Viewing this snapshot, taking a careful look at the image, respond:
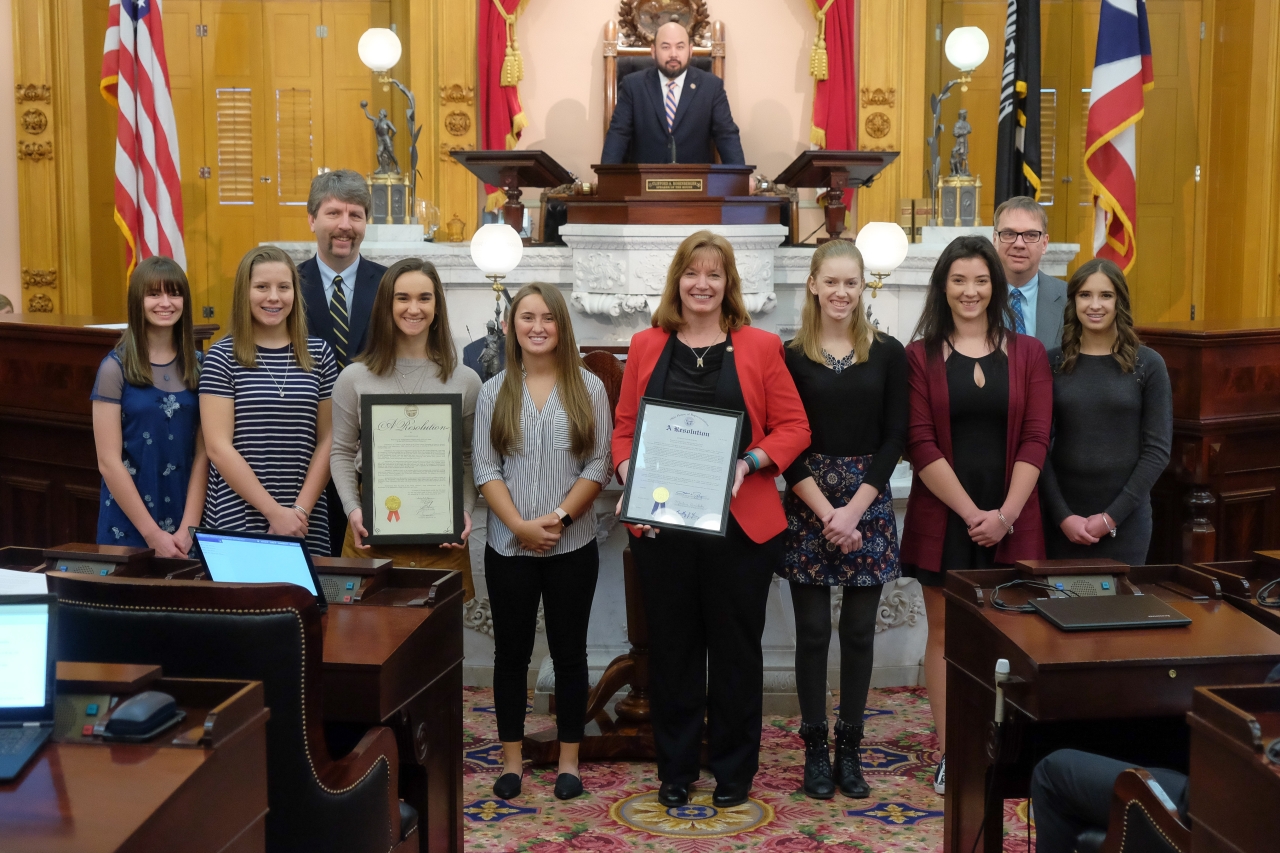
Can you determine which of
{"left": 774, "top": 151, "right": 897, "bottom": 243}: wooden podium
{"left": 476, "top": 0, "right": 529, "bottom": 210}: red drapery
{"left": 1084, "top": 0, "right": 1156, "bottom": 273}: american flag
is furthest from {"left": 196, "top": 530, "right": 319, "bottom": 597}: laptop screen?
{"left": 476, "top": 0, "right": 529, "bottom": 210}: red drapery

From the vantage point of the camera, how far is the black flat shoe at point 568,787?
349 centimetres

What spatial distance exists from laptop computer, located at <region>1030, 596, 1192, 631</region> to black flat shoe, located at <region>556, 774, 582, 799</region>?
1.49 meters

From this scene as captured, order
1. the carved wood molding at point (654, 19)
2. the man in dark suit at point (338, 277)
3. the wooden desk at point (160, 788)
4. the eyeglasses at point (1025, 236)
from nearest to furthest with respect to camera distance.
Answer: the wooden desk at point (160, 788), the eyeglasses at point (1025, 236), the man in dark suit at point (338, 277), the carved wood molding at point (654, 19)

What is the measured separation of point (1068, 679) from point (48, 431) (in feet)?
13.4

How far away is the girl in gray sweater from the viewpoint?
342 cm

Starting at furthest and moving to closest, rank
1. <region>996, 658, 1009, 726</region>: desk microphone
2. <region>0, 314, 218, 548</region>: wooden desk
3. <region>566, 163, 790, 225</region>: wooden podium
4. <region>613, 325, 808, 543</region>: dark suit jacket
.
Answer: <region>566, 163, 790, 225</region>: wooden podium < <region>0, 314, 218, 548</region>: wooden desk < <region>613, 325, 808, 543</region>: dark suit jacket < <region>996, 658, 1009, 726</region>: desk microphone

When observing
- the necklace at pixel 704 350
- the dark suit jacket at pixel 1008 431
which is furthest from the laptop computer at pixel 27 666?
the dark suit jacket at pixel 1008 431

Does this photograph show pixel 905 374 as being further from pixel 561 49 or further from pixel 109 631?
pixel 561 49

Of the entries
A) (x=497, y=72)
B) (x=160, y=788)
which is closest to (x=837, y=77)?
(x=497, y=72)

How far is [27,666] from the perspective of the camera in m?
1.80

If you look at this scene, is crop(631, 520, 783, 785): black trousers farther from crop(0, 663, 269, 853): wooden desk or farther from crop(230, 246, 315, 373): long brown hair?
crop(0, 663, 269, 853): wooden desk

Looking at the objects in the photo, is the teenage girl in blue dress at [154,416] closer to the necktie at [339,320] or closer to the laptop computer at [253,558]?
the necktie at [339,320]

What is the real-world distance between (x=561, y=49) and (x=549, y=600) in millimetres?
6964

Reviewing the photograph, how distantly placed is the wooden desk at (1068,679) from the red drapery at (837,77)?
268 inches
